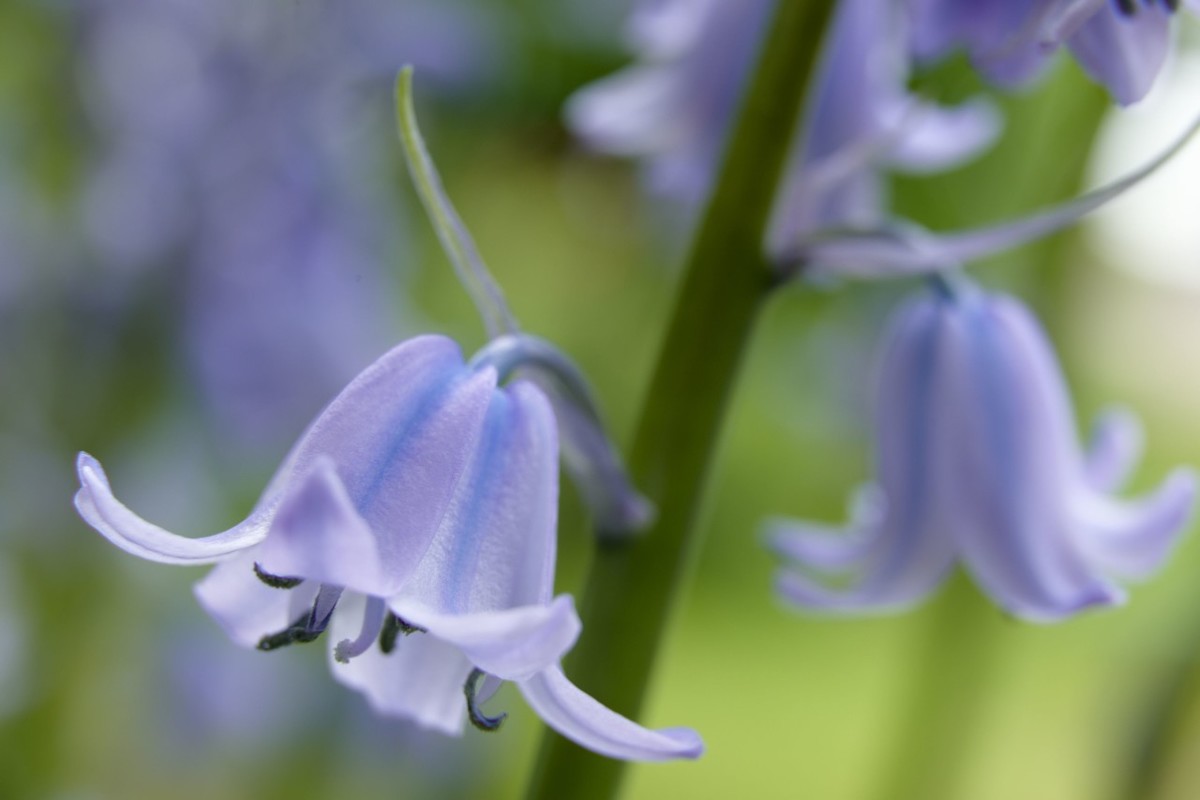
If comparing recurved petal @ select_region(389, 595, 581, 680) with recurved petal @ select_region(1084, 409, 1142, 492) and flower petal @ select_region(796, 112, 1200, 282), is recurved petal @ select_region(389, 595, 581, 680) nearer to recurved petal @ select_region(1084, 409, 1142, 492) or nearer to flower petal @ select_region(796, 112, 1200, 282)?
flower petal @ select_region(796, 112, 1200, 282)

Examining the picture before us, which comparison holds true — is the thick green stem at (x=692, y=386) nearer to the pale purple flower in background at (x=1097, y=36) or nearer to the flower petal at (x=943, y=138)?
the pale purple flower in background at (x=1097, y=36)

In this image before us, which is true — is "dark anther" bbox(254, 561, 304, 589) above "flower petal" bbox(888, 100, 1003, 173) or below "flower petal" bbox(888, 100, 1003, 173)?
below

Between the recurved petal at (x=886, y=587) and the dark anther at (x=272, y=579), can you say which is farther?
the recurved petal at (x=886, y=587)

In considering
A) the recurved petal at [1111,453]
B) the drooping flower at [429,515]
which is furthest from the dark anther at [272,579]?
the recurved petal at [1111,453]

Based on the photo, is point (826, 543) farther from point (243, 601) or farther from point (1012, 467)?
point (243, 601)

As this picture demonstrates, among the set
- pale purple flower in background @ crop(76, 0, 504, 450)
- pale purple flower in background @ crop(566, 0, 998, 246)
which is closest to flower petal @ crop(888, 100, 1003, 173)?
pale purple flower in background @ crop(566, 0, 998, 246)

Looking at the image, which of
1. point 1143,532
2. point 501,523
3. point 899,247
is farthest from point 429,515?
point 1143,532
